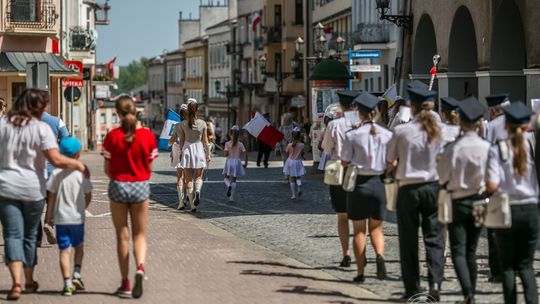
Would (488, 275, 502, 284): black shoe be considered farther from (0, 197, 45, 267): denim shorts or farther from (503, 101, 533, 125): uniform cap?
(0, 197, 45, 267): denim shorts

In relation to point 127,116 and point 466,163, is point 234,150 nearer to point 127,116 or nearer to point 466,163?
point 127,116

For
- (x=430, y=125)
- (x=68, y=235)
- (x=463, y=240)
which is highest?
(x=430, y=125)

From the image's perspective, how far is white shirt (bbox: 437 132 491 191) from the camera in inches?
463

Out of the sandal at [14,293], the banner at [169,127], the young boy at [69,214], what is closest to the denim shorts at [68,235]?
the young boy at [69,214]

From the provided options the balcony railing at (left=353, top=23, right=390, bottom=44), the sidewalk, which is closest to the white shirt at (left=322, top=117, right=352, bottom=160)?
the sidewalk

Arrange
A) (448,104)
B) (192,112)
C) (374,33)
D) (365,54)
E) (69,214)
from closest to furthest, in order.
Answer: (69,214), (448,104), (192,112), (365,54), (374,33)

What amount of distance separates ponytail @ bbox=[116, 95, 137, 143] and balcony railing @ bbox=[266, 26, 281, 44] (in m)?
74.8

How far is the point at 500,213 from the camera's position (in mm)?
11141

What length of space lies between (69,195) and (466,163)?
12.4 feet

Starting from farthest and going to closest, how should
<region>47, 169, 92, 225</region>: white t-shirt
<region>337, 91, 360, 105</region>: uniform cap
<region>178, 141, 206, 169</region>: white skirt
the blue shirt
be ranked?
1. <region>178, 141, 206, 169</region>: white skirt
2. the blue shirt
3. <region>337, 91, 360, 105</region>: uniform cap
4. <region>47, 169, 92, 225</region>: white t-shirt

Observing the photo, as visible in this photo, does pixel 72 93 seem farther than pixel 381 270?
Yes

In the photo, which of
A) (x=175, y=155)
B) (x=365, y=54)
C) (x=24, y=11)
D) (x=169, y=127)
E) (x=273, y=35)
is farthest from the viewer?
(x=273, y=35)

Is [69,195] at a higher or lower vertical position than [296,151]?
higher

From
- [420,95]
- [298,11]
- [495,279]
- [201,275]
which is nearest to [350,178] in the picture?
[420,95]
